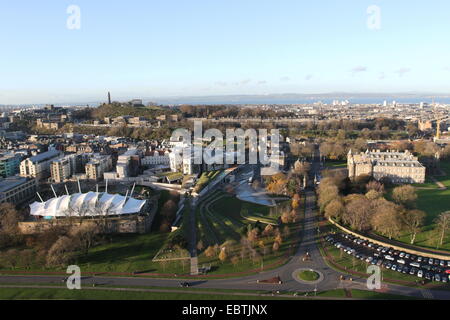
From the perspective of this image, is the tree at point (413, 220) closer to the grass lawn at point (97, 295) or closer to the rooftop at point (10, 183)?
the grass lawn at point (97, 295)

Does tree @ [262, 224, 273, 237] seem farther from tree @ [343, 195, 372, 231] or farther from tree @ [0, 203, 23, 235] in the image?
tree @ [0, 203, 23, 235]

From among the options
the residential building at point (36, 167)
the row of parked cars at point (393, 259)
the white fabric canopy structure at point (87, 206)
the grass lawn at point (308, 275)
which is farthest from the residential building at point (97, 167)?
the grass lawn at point (308, 275)

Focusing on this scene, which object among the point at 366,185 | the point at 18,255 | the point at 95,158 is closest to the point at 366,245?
the point at 366,185

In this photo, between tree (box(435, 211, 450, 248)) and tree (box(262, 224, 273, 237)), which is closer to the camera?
tree (box(435, 211, 450, 248))

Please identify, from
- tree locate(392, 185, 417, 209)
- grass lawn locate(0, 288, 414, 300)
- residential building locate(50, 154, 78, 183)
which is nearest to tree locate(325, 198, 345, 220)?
tree locate(392, 185, 417, 209)

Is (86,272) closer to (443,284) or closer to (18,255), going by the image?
(18,255)

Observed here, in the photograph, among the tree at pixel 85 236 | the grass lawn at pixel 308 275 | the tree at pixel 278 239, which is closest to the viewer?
the grass lawn at pixel 308 275
